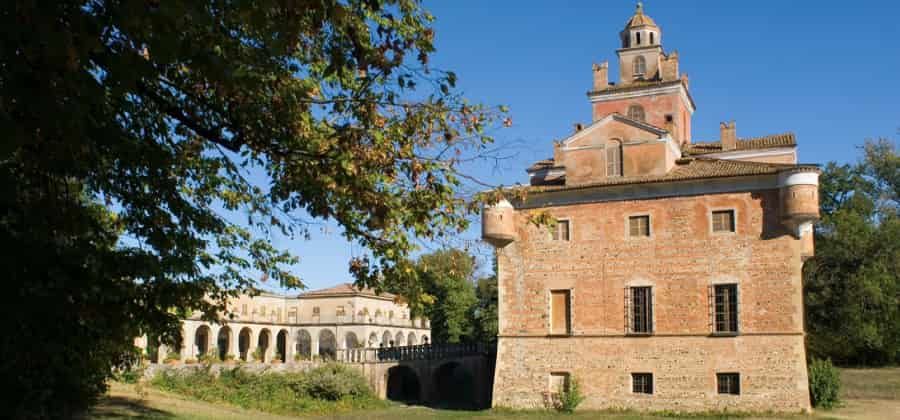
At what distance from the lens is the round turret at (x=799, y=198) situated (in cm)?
2556

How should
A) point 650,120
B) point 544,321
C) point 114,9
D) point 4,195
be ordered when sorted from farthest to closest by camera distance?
point 650,120, point 544,321, point 4,195, point 114,9

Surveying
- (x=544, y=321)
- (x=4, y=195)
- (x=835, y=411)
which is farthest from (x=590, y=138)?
(x=4, y=195)

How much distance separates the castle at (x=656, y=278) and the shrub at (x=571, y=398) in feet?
0.68

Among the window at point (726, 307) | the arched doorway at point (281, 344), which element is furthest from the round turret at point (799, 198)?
the arched doorway at point (281, 344)

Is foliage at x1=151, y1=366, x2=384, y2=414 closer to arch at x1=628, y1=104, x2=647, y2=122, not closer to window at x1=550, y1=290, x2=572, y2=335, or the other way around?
window at x1=550, y1=290, x2=572, y2=335

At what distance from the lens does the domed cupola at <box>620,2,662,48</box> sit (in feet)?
118

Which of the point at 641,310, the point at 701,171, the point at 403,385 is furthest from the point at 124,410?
the point at 403,385

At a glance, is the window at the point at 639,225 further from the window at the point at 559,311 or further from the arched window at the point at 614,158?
the window at the point at 559,311

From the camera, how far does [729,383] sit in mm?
26734

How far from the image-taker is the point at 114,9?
20.8 ft

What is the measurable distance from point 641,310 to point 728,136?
9.33 metres

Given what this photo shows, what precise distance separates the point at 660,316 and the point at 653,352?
1.25 m

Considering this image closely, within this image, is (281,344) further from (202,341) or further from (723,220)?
(723,220)

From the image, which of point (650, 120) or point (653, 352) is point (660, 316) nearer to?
point (653, 352)
